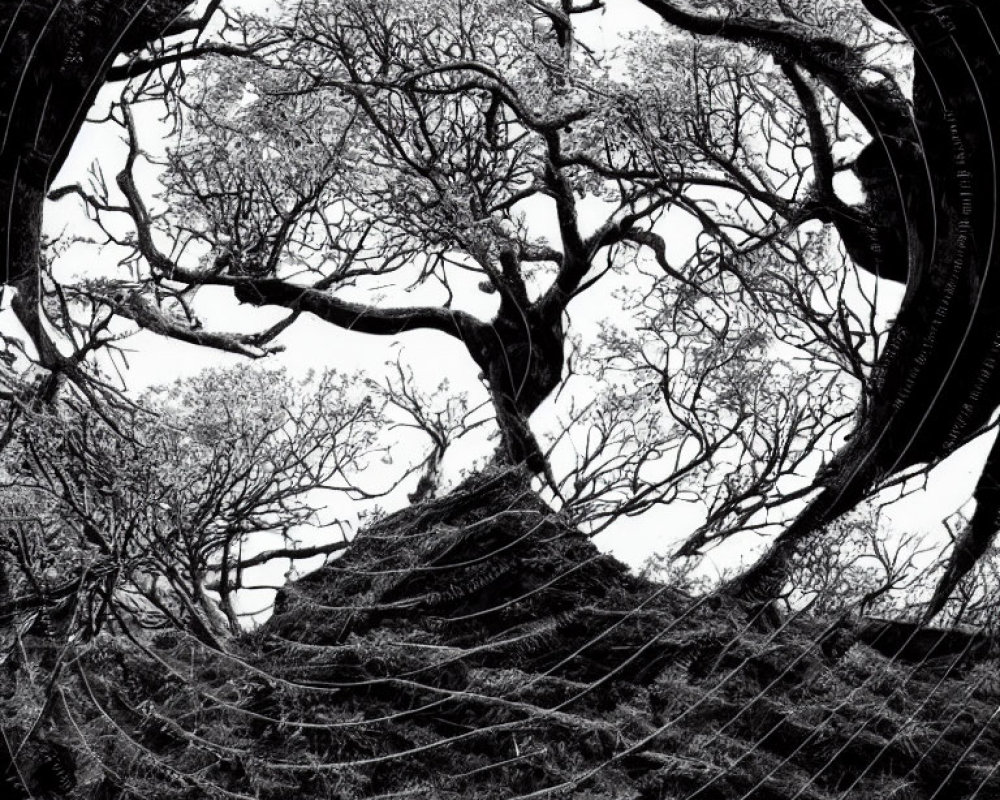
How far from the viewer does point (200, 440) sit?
206 inches

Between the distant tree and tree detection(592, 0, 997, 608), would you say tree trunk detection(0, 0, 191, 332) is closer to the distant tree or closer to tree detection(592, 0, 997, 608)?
the distant tree

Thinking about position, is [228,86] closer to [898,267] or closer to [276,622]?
[276,622]

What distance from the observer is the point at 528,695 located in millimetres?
4047

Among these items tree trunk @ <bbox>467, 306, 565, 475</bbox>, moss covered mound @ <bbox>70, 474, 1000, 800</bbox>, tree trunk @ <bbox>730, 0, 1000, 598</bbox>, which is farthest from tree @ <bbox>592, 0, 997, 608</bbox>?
tree trunk @ <bbox>467, 306, 565, 475</bbox>

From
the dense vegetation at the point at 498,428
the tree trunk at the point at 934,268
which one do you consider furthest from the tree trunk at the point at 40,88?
the tree trunk at the point at 934,268

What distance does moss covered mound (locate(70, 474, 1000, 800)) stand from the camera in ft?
12.2

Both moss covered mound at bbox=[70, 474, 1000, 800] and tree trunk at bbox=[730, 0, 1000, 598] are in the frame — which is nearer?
moss covered mound at bbox=[70, 474, 1000, 800]

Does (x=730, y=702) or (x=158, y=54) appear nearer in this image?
(x=730, y=702)

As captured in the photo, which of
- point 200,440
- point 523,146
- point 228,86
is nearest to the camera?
point 200,440

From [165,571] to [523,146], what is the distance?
3.52 m

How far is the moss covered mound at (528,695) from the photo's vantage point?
147 inches

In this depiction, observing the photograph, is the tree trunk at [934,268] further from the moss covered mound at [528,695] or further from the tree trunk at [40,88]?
the tree trunk at [40,88]

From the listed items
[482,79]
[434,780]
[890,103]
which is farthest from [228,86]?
[434,780]

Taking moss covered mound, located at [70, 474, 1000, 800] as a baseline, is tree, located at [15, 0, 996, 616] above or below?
above
